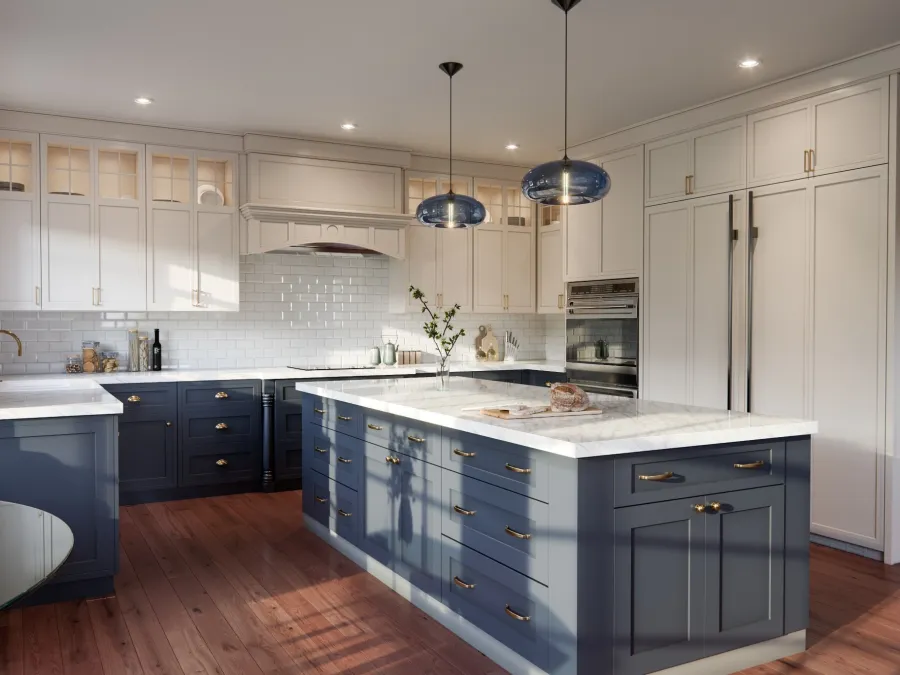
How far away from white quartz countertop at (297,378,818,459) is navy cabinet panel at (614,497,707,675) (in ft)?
0.76

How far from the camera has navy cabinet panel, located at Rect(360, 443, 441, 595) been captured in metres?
3.22

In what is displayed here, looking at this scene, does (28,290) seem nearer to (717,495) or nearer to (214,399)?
(214,399)

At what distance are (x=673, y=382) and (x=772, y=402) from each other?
79 centimetres

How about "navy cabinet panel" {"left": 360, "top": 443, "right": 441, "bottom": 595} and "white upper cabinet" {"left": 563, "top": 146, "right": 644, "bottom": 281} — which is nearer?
"navy cabinet panel" {"left": 360, "top": 443, "right": 441, "bottom": 595}

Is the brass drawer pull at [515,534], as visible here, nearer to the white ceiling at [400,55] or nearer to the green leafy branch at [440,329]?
the green leafy branch at [440,329]

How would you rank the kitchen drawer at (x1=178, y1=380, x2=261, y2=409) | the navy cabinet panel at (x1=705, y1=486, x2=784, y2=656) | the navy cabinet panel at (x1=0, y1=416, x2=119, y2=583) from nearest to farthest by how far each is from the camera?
1. the navy cabinet panel at (x1=705, y1=486, x2=784, y2=656)
2. the navy cabinet panel at (x1=0, y1=416, x2=119, y2=583)
3. the kitchen drawer at (x1=178, y1=380, x2=261, y2=409)

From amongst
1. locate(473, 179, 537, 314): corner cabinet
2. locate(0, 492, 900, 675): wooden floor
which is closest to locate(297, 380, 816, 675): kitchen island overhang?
locate(0, 492, 900, 675): wooden floor

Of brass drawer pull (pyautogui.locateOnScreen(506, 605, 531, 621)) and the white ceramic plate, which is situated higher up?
the white ceramic plate

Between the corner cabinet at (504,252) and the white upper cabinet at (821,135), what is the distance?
258cm

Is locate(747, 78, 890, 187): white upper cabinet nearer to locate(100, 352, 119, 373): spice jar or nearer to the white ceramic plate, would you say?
the white ceramic plate

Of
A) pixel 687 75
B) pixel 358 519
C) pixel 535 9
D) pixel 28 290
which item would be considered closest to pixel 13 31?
pixel 28 290

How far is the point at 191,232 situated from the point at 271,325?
1.03m

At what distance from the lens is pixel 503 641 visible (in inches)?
108

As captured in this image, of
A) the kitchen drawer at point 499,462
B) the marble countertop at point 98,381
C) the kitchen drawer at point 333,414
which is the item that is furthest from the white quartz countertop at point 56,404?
the kitchen drawer at point 499,462
